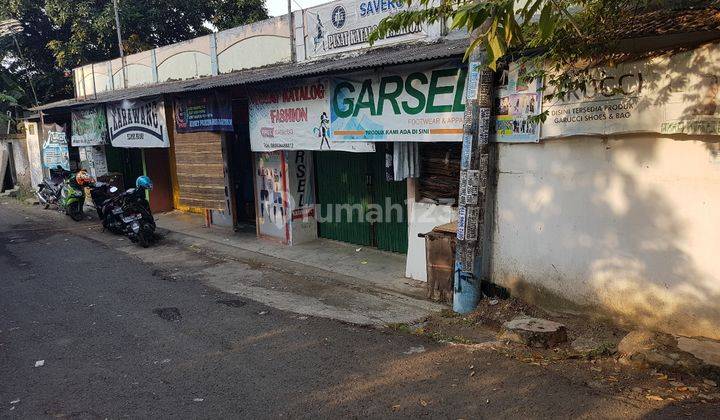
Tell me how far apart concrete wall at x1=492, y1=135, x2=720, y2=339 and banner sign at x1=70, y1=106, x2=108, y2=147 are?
464 inches

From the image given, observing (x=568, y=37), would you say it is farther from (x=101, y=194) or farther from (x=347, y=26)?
(x=101, y=194)

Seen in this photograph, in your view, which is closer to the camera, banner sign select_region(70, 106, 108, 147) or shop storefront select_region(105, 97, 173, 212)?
shop storefront select_region(105, 97, 173, 212)

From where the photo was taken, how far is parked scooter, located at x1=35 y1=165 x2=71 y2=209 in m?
14.9

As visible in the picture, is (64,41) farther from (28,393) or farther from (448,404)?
(448,404)

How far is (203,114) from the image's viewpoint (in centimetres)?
1032

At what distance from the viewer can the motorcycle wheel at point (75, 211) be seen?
1340cm

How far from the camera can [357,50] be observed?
907 centimetres

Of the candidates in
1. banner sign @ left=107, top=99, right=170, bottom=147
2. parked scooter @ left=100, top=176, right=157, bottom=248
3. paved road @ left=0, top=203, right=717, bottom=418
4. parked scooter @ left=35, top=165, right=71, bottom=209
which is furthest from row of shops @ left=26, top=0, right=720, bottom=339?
parked scooter @ left=35, top=165, right=71, bottom=209

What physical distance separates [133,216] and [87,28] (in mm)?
13120

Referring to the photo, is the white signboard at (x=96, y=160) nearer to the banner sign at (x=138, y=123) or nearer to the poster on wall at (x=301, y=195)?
the banner sign at (x=138, y=123)

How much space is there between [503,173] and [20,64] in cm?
2211

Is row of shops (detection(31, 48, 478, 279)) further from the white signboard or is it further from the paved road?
the paved road

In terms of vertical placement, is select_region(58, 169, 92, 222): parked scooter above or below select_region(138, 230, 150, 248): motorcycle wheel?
above

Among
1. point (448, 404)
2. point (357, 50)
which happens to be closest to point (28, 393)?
point (448, 404)
